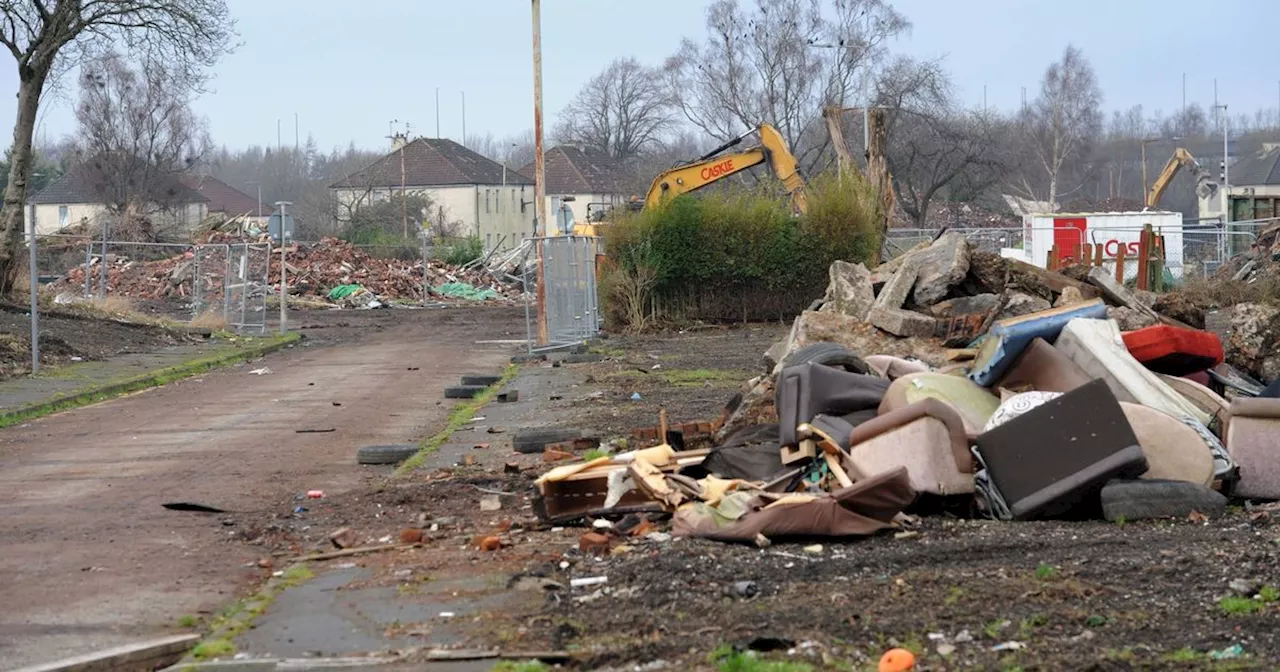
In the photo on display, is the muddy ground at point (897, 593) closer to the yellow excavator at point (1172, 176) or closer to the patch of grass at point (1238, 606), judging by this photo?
the patch of grass at point (1238, 606)

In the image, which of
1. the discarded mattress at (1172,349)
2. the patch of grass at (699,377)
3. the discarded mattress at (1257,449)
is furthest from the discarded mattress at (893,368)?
the patch of grass at (699,377)

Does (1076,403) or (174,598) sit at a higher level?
(1076,403)

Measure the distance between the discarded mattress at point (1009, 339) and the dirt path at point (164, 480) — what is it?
504 centimetres

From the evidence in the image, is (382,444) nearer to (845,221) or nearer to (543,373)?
(543,373)

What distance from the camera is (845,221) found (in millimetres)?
33031

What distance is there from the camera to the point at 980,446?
8.98m

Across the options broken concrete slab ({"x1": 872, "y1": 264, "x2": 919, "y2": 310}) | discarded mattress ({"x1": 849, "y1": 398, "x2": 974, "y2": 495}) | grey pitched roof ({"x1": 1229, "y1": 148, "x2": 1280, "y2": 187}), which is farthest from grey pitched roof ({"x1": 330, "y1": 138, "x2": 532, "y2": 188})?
discarded mattress ({"x1": 849, "y1": 398, "x2": 974, "y2": 495})

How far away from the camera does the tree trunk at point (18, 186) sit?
100 feet

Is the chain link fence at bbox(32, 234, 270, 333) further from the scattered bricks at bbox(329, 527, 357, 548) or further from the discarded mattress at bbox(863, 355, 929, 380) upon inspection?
the scattered bricks at bbox(329, 527, 357, 548)

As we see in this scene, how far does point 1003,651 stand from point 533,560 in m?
3.18

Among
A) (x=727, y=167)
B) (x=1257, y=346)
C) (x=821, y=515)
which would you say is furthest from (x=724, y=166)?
(x=821, y=515)

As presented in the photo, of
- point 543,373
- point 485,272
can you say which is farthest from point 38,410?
point 485,272

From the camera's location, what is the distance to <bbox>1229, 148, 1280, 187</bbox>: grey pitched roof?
79.4 metres

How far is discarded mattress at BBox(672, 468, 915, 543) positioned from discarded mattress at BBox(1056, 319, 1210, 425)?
273 cm
